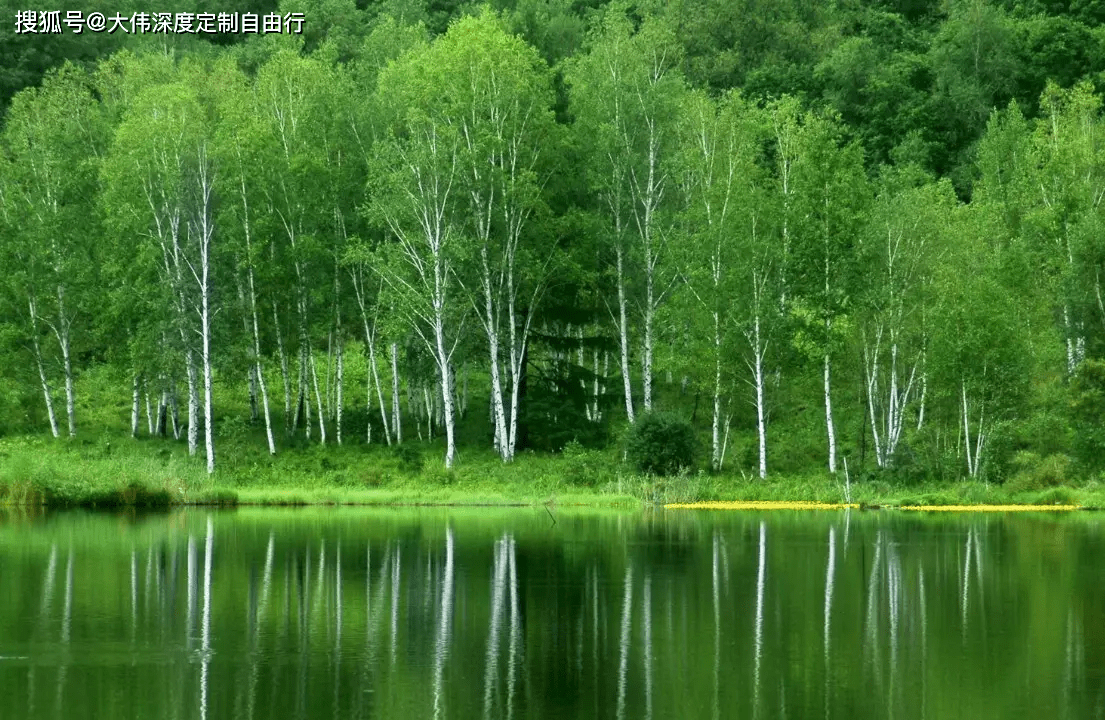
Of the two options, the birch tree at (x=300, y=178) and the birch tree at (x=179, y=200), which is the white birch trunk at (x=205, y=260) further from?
the birch tree at (x=300, y=178)

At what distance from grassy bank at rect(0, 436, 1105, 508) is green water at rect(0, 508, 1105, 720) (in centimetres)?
637

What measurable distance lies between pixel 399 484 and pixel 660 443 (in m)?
10.0

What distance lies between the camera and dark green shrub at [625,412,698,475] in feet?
177

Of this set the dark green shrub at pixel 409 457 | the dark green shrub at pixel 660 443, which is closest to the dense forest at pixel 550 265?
the dark green shrub at pixel 660 443

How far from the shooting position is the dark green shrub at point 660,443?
5384 centimetres

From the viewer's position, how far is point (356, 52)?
9281 cm

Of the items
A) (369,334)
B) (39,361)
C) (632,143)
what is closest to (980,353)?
(632,143)

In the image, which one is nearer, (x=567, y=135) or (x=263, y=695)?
(x=263, y=695)

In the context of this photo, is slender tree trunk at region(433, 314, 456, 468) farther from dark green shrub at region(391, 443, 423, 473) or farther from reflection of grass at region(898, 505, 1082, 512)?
reflection of grass at region(898, 505, 1082, 512)

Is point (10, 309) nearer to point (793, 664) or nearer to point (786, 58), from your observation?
point (793, 664)

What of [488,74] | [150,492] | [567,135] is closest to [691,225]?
[567,135]

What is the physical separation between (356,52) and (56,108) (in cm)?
2569

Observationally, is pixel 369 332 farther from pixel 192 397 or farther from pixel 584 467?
pixel 584 467

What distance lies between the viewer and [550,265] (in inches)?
2389
